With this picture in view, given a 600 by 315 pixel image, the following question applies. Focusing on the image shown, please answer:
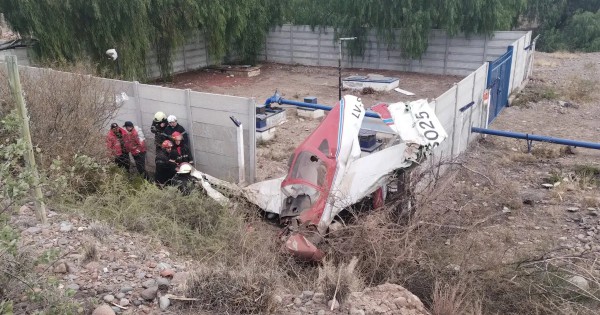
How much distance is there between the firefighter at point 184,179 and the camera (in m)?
7.03

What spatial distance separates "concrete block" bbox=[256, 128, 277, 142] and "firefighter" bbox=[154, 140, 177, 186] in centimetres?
297

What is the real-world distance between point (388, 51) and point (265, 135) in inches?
418

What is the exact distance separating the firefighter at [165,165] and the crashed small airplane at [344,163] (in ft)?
7.67

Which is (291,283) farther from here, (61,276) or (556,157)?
(556,157)

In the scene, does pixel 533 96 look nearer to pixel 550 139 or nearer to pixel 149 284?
pixel 550 139

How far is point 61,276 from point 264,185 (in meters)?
3.54

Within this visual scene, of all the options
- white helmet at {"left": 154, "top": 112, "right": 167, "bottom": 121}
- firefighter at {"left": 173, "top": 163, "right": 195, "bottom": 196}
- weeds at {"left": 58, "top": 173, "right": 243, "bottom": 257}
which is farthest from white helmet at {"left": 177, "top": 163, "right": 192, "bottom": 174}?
white helmet at {"left": 154, "top": 112, "right": 167, "bottom": 121}

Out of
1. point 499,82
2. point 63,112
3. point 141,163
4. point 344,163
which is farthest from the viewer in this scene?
point 499,82

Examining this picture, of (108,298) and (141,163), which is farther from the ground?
(108,298)

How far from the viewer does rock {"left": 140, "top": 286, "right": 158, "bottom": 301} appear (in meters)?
3.71

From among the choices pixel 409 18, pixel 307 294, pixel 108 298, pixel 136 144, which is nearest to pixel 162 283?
pixel 108 298

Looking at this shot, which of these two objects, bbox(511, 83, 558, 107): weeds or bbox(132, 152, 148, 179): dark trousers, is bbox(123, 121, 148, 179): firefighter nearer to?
bbox(132, 152, 148, 179): dark trousers

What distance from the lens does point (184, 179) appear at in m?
7.20

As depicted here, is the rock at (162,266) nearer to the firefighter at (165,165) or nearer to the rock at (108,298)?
the rock at (108,298)
